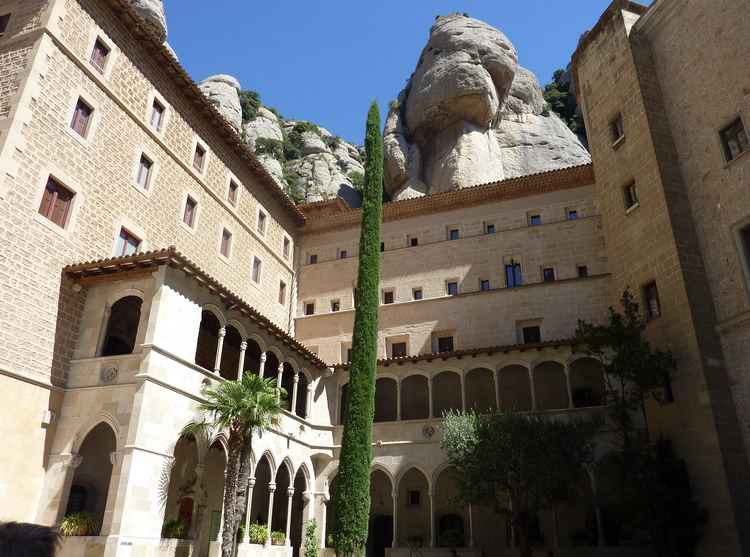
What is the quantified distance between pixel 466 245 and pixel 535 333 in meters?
5.68

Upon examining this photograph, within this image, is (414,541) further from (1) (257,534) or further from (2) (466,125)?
(2) (466,125)

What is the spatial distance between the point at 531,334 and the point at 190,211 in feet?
52.0

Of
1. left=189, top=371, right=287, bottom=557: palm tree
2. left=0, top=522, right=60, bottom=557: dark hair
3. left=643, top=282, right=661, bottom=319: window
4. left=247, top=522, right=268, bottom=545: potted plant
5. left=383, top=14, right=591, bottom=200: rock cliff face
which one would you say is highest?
left=383, top=14, right=591, bottom=200: rock cliff face

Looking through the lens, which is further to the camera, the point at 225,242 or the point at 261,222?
the point at 261,222

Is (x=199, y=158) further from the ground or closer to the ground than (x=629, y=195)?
further from the ground

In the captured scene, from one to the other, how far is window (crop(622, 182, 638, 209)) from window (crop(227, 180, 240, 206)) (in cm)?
1677

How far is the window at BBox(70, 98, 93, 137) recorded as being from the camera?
1889cm

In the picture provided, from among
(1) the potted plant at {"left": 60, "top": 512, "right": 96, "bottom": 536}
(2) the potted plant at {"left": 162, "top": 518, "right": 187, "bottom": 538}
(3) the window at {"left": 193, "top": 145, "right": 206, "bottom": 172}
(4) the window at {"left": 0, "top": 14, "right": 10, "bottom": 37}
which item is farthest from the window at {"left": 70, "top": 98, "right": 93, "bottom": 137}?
(2) the potted plant at {"left": 162, "top": 518, "right": 187, "bottom": 538}

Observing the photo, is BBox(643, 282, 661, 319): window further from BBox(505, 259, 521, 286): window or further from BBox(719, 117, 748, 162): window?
BBox(505, 259, 521, 286): window

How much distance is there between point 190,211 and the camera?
24.3m

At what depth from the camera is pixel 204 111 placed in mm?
25281

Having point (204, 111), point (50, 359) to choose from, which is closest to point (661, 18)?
point (204, 111)

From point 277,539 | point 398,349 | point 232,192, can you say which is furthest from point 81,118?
point 398,349

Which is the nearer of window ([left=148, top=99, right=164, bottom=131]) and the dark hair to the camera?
the dark hair
